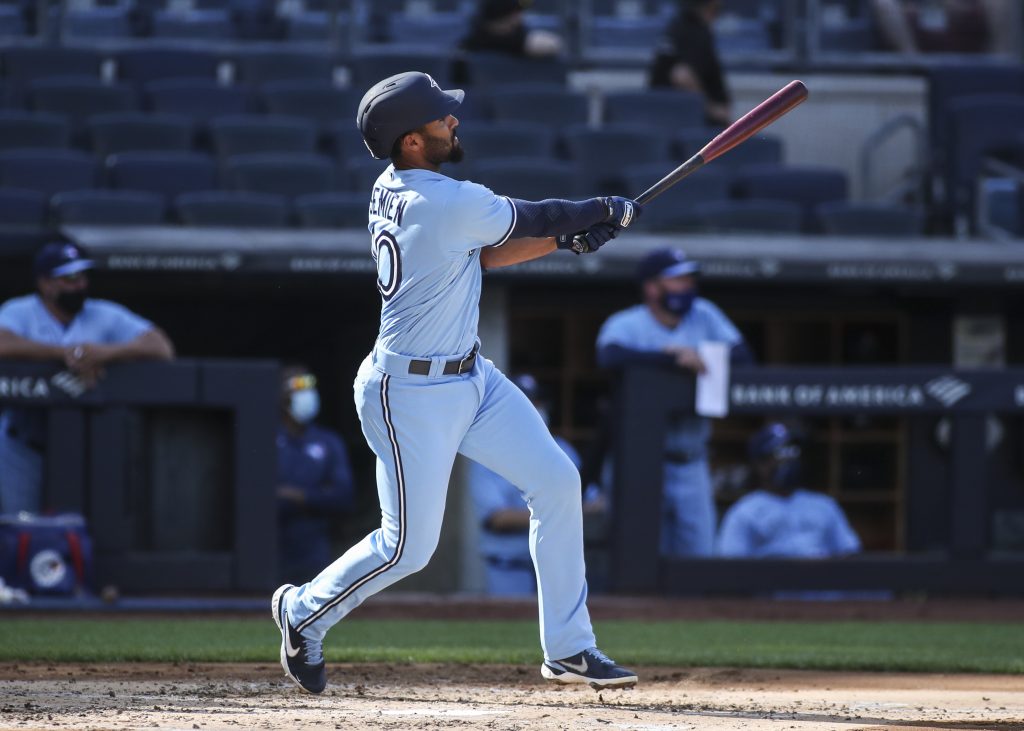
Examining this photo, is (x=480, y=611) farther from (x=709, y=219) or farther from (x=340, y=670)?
(x=709, y=219)

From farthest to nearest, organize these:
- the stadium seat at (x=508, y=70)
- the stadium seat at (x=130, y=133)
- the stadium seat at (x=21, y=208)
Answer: the stadium seat at (x=508, y=70) → the stadium seat at (x=130, y=133) → the stadium seat at (x=21, y=208)

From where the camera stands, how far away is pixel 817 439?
948 centimetres

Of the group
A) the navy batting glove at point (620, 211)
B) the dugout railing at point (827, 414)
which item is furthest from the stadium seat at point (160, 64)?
the navy batting glove at point (620, 211)

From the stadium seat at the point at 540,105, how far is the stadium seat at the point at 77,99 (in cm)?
220

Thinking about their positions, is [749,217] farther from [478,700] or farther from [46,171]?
[478,700]

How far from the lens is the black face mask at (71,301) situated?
6582mm

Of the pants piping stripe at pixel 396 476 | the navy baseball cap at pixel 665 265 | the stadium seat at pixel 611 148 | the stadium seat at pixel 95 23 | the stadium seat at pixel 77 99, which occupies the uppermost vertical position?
the stadium seat at pixel 95 23

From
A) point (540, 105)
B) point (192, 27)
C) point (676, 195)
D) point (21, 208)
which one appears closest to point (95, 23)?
point (192, 27)

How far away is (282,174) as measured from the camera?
8.70 m

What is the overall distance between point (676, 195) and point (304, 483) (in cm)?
298

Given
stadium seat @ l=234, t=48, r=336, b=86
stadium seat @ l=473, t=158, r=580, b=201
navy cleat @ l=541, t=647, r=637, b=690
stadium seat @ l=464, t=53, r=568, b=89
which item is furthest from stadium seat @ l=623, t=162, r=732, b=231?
navy cleat @ l=541, t=647, r=637, b=690

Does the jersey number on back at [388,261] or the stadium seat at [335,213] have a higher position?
the stadium seat at [335,213]

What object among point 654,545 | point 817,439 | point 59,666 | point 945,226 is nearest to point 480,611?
point 654,545

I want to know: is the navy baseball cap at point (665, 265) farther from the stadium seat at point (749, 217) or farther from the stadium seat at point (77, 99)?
the stadium seat at point (77, 99)
